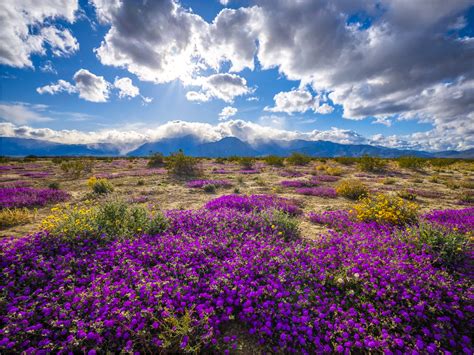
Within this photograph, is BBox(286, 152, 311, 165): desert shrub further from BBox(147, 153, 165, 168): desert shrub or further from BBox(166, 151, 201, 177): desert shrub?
BBox(147, 153, 165, 168): desert shrub

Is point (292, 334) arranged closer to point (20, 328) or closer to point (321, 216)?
point (20, 328)

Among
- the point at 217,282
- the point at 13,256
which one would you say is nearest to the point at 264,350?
the point at 217,282

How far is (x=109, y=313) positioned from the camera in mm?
3451

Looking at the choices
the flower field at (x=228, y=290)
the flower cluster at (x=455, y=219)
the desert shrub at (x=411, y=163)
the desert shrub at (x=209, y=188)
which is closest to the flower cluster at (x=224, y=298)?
the flower field at (x=228, y=290)

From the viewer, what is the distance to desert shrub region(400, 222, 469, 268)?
4859mm

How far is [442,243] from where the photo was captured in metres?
5.20

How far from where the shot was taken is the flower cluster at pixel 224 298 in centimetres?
317

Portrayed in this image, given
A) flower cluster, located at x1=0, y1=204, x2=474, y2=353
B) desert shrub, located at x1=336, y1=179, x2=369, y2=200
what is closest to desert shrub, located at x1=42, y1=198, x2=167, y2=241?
flower cluster, located at x1=0, y1=204, x2=474, y2=353

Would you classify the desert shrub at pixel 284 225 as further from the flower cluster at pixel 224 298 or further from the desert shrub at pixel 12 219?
the desert shrub at pixel 12 219

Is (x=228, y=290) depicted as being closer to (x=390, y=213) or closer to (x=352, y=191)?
(x=390, y=213)

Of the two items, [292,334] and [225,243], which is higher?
[225,243]

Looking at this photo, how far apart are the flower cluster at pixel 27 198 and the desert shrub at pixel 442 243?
15.2 metres

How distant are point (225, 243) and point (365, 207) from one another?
20.4ft

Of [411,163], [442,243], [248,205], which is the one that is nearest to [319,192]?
[248,205]
